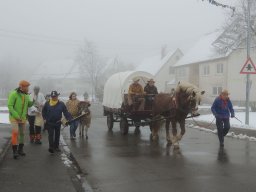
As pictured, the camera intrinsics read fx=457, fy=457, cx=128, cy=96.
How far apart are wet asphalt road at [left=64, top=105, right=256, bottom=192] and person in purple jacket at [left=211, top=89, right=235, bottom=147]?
1.44ft

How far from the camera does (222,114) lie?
517 inches

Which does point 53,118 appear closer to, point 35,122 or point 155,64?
point 35,122

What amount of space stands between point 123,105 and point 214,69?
3939cm

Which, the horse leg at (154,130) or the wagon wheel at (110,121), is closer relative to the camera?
the horse leg at (154,130)

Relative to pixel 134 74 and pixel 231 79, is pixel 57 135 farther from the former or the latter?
pixel 231 79

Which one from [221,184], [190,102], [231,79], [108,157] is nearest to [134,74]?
[190,102]

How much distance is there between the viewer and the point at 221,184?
7855mm

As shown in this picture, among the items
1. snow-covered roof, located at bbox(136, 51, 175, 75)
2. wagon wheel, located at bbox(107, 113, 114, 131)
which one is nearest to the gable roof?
snow-covered roof, located at bbox(136, 51, 175, 75)

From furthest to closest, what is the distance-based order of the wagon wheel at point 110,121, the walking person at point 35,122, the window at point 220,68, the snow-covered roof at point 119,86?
the window at point 220,68
the wagon wheel at point 110,121
the snow-covered roof at point 119,86
the walking person at point 35,122

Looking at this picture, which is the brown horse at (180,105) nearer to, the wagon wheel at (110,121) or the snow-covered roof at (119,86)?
the snow-covered roof at (119,86)

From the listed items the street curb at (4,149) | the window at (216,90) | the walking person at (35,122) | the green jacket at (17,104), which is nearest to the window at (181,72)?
the window at (216,90)

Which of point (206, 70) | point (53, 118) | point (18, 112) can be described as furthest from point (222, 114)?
point (206, 70)

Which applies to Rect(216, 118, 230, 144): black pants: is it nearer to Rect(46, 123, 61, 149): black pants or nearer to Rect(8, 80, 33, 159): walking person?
Rect(46, 123, 61, 149): black pants

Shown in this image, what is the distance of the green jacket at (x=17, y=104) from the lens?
10.7 meters
